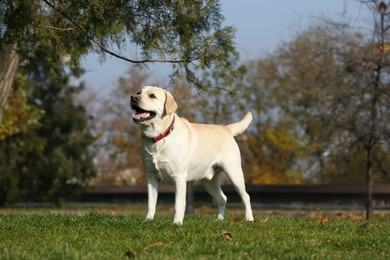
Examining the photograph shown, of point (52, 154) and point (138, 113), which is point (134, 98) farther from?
point (52, 154)

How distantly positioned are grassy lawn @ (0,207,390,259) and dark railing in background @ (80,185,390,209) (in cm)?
1583

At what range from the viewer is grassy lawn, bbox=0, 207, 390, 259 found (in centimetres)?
704

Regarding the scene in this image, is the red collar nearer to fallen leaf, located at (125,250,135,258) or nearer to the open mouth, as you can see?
the open mouth

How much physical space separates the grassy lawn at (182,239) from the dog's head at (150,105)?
1201mm

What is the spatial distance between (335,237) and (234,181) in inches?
100

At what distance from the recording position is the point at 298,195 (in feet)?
90.5

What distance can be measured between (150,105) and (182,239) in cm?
199

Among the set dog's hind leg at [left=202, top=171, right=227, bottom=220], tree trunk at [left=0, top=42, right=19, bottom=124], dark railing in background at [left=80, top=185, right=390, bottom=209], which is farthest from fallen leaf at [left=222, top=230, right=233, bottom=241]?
dark railing in background at [left=80, top=185, right=390, bottom=209]

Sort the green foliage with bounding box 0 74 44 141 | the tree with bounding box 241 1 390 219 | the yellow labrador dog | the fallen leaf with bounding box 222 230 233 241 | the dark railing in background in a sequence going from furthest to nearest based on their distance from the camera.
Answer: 1. the green foliage with bounding box 0 74 44 141
2. the dark railing in background
3. the tree with bounding box 241 1 390 219
4. the yellow labrador dog
5. the fallen leaf with bounding box 222 230 233 241

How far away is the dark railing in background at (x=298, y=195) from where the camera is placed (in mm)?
25438

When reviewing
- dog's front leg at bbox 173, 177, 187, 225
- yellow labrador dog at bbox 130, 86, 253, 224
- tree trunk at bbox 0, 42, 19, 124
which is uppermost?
tree trunk at bbox 0, 42, 19, 124

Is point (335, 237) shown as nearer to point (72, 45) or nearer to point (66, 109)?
point (72, 45)

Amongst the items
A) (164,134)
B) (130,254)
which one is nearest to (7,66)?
(164,134)

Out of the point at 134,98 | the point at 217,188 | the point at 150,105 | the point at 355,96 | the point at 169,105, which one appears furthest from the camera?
the point at 355,96
